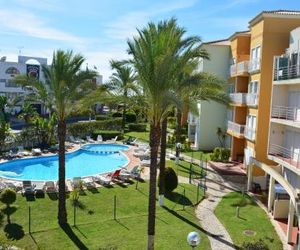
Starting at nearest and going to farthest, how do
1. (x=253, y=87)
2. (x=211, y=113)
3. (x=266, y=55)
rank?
(x=266, y=55) → (x=253, y=87) → (x=211, y=113)

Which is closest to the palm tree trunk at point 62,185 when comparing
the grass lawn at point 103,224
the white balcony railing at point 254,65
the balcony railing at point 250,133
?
the grass lawn at point 103,224

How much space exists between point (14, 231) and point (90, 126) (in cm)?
3203

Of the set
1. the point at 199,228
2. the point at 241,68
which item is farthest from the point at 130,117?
the point at 199,228

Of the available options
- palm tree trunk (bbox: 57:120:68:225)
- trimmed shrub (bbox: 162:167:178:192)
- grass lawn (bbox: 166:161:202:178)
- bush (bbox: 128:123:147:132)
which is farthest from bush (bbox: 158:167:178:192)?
bush (bbox: 128:123:147:132)

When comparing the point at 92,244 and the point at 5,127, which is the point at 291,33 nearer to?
the point at 92,244

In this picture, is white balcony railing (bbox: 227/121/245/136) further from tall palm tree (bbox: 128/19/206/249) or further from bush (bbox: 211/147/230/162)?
tall palm tree (bbox: 128/19/206/249)

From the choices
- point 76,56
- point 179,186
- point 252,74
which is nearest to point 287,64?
point 252,74

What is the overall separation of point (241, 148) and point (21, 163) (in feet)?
65.9

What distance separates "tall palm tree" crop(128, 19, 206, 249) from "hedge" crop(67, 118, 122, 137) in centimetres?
3108

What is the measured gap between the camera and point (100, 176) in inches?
1101

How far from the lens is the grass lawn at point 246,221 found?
719 inches

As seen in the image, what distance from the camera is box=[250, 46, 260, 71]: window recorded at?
97.6 ft

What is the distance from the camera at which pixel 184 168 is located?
1298 inches

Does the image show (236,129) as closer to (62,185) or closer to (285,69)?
(285,69)
